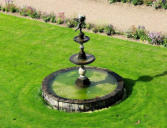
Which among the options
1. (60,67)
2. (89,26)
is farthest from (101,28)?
(60,67)

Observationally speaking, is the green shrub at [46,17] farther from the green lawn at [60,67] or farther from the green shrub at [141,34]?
the green shrub at [141,34]

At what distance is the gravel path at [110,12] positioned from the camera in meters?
24.2

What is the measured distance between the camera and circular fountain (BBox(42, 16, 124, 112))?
14961 mm

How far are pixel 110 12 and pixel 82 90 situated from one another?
1165 cm

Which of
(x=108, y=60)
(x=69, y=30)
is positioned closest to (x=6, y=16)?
(x=69, y=30)

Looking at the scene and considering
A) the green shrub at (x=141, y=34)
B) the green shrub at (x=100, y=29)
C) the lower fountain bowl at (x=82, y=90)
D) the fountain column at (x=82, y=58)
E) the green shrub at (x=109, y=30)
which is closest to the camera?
the lower fountain bowl at (x=82, y=90)

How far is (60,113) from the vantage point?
14961 mm

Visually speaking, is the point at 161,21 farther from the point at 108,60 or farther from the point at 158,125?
the point at 158,125

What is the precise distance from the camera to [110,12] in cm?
2647

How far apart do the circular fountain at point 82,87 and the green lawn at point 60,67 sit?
1.17ft

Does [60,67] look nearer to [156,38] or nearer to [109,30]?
[109,30]

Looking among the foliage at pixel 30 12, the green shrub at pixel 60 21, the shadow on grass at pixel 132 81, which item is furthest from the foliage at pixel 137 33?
the foliage at pixel 30 12

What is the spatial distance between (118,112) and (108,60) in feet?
17.5

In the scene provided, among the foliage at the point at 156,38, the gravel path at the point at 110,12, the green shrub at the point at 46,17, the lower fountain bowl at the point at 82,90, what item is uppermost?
the gravel path at the point at 110,12
